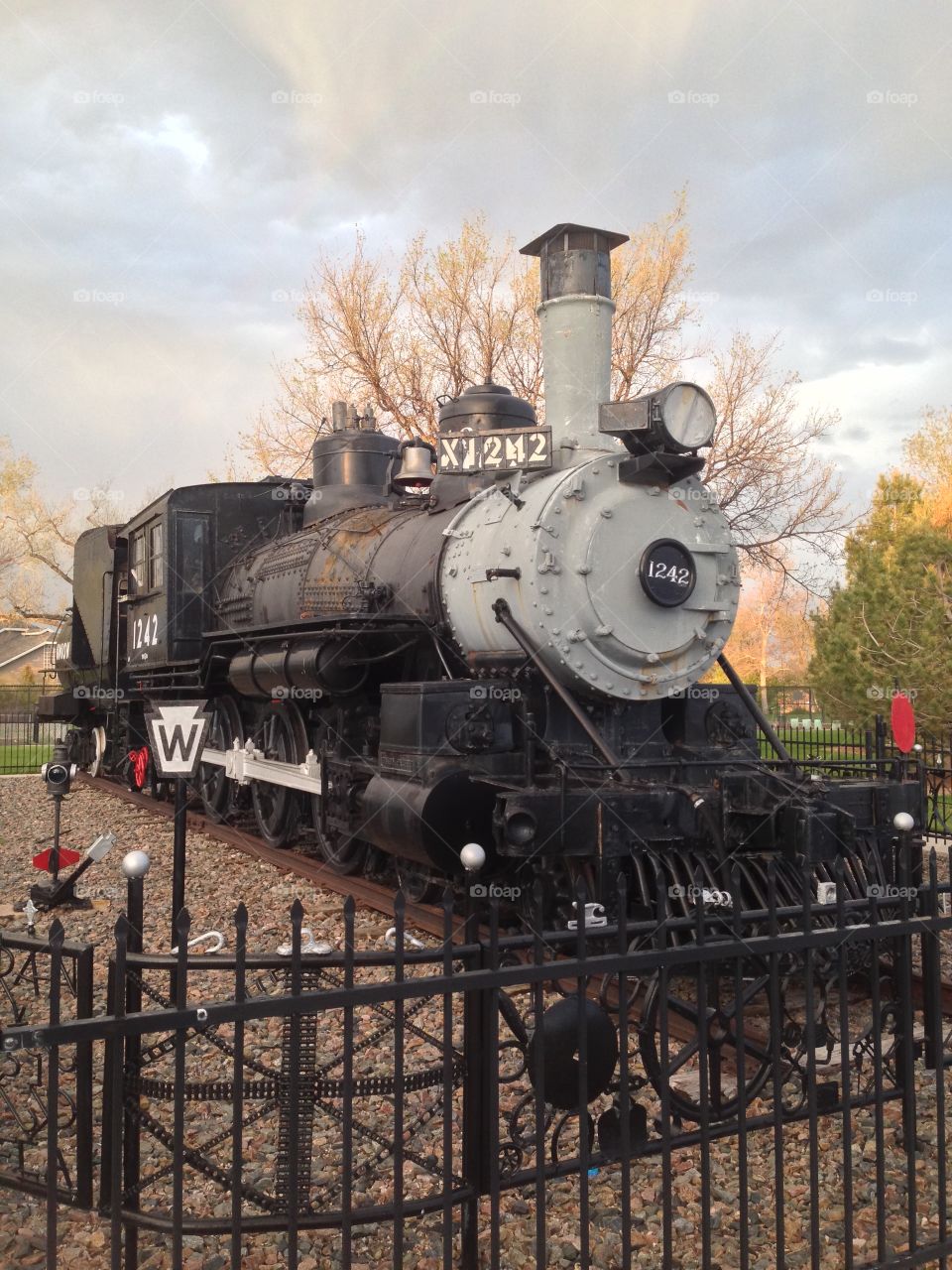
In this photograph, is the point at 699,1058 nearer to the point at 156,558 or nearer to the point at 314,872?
the point at 314,872

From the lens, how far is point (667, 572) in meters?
6.26

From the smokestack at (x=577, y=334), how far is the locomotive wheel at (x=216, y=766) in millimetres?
5036

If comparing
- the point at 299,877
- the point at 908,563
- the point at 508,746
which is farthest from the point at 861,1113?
the point at 908,563

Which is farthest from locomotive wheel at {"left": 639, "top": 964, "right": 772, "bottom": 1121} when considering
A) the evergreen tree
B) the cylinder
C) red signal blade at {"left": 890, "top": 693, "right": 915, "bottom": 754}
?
the evergreen tree

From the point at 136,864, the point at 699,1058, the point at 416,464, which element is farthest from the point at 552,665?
the point at 416,464

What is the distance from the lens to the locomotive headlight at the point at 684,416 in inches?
236

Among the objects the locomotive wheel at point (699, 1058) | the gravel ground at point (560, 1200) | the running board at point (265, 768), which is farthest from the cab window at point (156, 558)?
the locomotive wheel at point (699, 1058)

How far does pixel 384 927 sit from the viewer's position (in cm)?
684

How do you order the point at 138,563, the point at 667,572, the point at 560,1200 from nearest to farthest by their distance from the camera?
the point at 560,1200 → the point at 667,572 → the point at 138,563

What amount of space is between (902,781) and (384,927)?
335 centimetres

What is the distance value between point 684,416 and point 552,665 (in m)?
1.66

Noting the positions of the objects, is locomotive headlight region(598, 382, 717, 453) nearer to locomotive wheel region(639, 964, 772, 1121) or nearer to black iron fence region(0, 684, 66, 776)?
locomotive wheel region(639, 964, 772, 1121)

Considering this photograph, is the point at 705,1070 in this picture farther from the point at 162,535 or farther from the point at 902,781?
the point at 162,535

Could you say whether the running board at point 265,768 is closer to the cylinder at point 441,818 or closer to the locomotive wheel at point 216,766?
the locomotive wheel at point 216,766
